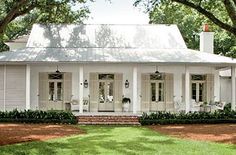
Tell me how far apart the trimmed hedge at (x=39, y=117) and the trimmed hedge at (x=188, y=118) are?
12.1ft

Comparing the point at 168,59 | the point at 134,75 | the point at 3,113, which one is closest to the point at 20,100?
the point at 3,113

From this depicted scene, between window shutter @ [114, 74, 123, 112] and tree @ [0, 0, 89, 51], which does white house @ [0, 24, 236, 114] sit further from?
tree @ [0, 0, 89, 51]

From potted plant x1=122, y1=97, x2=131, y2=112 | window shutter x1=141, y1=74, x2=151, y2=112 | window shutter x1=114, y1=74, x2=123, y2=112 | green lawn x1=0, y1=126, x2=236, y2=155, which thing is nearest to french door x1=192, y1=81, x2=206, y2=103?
window shutter x1=141, y1=74, x2=151, y2=112

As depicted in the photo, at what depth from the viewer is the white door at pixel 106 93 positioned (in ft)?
84.1

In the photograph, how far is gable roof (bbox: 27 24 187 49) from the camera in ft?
91.1

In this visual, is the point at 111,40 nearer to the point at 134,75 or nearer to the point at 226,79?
the point at 134,75

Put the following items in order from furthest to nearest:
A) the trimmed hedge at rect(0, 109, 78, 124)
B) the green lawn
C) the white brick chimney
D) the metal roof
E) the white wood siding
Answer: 1. the white brick chimney
2. the white wood siding
3. the metal roof
4. the trimmed hedge at rect(0, 109, 78, 124)
5. the green lawn

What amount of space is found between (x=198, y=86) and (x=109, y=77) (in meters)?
5.30

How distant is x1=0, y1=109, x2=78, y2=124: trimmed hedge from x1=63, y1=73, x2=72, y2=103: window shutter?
2.81 m

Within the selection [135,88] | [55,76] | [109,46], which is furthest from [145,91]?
[55,76]

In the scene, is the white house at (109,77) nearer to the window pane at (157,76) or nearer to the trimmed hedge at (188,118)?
the window pane at (157,76)

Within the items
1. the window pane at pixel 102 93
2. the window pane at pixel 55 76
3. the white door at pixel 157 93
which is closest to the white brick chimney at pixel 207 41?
the white door at pixel 157 93

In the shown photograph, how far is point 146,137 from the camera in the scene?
15898mm

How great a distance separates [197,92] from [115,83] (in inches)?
195
